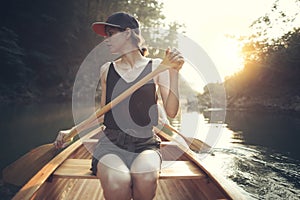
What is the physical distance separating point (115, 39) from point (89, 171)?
1.02 m

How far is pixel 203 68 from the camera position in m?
2.69

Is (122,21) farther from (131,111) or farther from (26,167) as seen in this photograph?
(26,167)

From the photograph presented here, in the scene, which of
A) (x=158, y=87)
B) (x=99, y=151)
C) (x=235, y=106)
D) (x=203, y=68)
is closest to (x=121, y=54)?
(x=158, y=87)

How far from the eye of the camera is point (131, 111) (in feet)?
5.60

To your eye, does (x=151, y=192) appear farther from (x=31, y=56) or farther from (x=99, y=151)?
(x=31, y=56)

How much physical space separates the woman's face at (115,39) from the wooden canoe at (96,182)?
947mm

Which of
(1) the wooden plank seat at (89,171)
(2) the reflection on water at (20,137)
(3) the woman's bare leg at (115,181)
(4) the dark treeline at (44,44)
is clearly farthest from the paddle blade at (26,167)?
(4) the dark treeline at (44,44)

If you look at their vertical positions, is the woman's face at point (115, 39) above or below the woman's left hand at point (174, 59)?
above

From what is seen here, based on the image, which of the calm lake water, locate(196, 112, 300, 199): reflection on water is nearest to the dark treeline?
the calm lake water

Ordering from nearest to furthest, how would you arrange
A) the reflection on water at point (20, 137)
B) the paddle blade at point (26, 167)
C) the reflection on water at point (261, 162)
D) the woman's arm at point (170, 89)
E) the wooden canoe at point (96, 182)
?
the woman's arm at point (170, 89) → the wooden canoe at point (96, 182) → the paddle blade at point (26, 167) → the reflection on water at point (261, 162) → the reflection on water at point (20, 137)

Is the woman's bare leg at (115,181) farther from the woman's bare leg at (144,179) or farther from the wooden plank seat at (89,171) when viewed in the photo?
the wooden plank seat at (89,171)

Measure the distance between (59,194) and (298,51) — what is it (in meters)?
16.4

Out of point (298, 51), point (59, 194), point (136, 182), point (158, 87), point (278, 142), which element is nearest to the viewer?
point (136, 182)

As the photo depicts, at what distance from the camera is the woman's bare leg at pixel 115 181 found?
1403 mm
